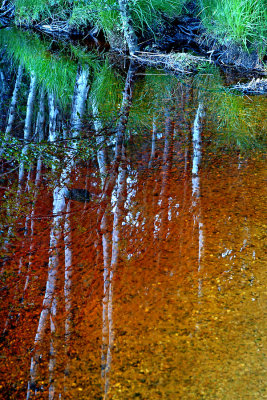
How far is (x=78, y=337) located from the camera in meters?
1.52

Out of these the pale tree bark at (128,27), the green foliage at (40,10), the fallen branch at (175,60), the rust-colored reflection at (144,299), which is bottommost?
the rust-colored reflection at (144,299)

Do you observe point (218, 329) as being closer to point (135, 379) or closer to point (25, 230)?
point (135, 379)

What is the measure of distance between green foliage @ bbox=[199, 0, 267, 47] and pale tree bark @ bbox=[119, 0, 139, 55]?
1.36 metres

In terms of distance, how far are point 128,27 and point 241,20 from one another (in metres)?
1.91

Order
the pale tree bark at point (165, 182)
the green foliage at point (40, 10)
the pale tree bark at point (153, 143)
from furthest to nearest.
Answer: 1. the green foliage at point (40, 10)
2. the pale tree bark at point (153, 143)
3. the pale tree bark at point (165, 182)

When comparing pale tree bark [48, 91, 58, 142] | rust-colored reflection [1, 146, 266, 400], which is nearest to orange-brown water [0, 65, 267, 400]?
rust-colored reflection [1, 146, 266, 400]

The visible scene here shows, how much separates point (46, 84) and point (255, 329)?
176 inches

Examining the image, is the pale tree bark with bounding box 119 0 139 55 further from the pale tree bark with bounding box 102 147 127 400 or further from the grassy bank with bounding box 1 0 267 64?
the pale tree bark with bounding box 102 147 127 400

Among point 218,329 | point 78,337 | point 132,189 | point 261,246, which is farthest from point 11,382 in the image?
point 132,189

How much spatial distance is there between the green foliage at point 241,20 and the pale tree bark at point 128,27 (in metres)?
1.36

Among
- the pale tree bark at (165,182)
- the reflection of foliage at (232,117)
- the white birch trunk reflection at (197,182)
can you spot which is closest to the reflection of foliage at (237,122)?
the reflection of foliage at (232,117)

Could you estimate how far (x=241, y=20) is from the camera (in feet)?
19.5

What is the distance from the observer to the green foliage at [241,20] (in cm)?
577

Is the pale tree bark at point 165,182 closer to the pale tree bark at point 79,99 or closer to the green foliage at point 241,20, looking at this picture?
the pale tree bark at point 79,99
